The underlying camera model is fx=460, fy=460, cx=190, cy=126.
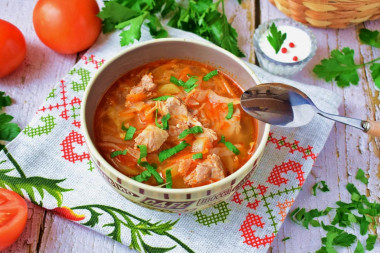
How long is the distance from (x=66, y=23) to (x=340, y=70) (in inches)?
81.9

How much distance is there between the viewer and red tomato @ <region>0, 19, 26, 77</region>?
3.28m

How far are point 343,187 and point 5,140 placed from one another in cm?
229

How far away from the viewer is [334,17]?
3.65 meters

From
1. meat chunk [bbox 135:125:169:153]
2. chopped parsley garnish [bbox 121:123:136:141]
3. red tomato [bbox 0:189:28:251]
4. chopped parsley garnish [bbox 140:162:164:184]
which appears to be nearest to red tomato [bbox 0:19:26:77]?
red tomato [bbox 0:189:28:251]

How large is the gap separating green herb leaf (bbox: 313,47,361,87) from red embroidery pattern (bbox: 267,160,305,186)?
0.89 meters

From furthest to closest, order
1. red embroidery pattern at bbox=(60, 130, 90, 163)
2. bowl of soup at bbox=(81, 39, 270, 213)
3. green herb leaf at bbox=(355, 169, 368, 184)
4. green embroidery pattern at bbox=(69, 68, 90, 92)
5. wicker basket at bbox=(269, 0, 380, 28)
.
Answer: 1. wicker basket at bbox=(269, 0, 380, 28)
2. green embroidery pattern at bbox=(69, 68, 90, 92)
3. green herb leaf at bbox=(355, 169, 368, 184)
4. red embroidery pattern at bbox=(60, 130, 90, 163)
5. bowl of soup at bbox=(81, 39, 270, 213)

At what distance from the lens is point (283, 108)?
112 inches

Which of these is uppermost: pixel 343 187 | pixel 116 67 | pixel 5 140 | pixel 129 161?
pixel 116 67

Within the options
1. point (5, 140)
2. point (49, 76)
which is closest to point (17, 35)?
point (49, 76)

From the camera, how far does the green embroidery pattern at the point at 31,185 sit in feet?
9.07

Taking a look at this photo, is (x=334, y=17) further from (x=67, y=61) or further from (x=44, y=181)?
(x=44, y=181)

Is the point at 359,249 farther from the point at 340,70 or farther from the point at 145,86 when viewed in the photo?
the point at 145,86

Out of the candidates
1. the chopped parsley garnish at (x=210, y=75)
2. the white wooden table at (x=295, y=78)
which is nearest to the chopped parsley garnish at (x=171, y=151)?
the chopped parsley garnish at (x=210, y=75)

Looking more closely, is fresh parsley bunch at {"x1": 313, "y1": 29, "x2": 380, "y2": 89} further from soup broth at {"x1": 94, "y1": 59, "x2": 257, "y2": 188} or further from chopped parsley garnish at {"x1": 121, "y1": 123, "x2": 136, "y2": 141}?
chopped parsley garnish at {"x1": 121, "y1": 123, "x2": 136, "y2": 141}
